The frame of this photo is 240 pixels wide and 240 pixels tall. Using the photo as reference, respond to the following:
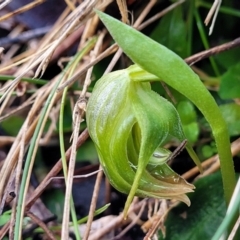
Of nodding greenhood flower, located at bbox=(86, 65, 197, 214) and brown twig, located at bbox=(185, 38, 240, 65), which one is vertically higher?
nodding greenhood flower, located at bbox=(86, 65, 197, 214)

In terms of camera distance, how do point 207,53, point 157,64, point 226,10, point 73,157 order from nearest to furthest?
point 157,64, point 73,157, point 207,53, point 226,10

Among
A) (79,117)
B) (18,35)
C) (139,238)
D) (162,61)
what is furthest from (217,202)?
(18,35)

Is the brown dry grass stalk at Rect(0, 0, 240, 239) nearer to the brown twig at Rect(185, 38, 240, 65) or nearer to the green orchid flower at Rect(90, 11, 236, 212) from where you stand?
the brown twig at Rect(185, 38, 240, 65)

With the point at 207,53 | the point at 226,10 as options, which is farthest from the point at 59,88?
the point at 226,10

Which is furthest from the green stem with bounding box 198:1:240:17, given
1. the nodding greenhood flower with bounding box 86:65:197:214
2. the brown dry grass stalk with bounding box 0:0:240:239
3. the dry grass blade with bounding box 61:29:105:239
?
the nodding greenhood flower with bounding box 86:65:197:214

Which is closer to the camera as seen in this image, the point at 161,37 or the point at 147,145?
the point at 147,145

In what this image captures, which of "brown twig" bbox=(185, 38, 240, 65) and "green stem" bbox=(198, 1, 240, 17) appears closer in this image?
"brown twig" bbox=(185, 38, 240, 65)

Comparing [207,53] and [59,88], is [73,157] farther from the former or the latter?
[207,53]

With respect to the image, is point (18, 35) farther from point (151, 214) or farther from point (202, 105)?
point (202, 105)
